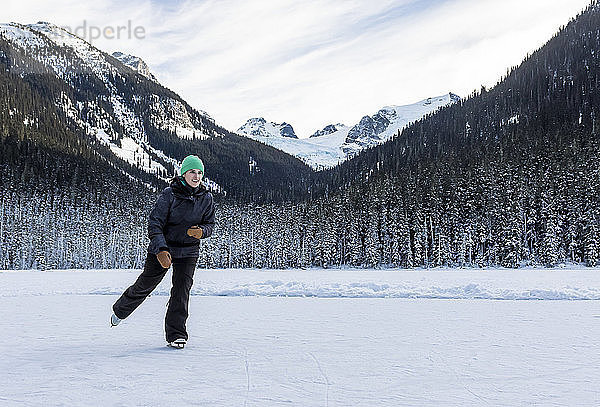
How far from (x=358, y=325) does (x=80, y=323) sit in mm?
4473

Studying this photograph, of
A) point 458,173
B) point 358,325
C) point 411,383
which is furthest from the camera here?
point 458,173

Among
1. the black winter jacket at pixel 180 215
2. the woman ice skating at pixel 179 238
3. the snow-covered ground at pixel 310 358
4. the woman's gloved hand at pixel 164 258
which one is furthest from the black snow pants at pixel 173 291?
the woman's gloved hand at pixel 164 258

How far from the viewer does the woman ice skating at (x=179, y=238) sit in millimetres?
5172

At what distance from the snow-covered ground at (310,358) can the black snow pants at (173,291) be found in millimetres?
297

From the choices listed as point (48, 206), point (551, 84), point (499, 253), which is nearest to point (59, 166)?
point (48, 206)

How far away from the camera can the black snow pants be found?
5172 mm

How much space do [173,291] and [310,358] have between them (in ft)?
6.24

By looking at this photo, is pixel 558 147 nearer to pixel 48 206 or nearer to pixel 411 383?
pixel 411 383

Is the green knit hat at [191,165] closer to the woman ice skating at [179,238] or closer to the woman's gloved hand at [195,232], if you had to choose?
the woman ice skating at [179,238]

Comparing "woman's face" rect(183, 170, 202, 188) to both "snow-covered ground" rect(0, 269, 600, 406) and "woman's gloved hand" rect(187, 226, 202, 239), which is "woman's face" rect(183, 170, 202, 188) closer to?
"woman's gloved hand" rect(187, 226, 202, 239)

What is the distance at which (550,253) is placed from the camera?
4906 centimetres

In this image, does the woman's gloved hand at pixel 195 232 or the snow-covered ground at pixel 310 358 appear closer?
the snow-covered ground at pixel 310 358

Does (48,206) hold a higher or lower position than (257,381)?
higher

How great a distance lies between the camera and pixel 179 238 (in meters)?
5.29
